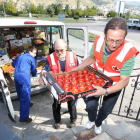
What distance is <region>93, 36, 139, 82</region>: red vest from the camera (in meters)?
1.62

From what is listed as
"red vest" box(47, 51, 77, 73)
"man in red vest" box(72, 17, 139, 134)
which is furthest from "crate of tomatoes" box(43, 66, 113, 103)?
"red vest" box(47, 51, 77, 73)

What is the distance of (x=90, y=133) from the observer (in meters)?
2.53

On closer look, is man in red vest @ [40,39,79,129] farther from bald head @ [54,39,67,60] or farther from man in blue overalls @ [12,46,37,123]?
man in blue overalls @ [12,46,37,123]

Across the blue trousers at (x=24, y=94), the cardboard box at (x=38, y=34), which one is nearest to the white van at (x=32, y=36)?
the cardboard box at (x=38, y=34)

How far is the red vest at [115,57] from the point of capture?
1621 millimetres

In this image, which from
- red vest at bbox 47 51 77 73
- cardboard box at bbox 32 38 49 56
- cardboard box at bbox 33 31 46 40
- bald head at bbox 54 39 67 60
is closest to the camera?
bald head at bbox 54 39 67 60

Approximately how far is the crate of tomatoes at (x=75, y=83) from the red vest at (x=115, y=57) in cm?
12

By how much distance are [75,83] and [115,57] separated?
0.73 m

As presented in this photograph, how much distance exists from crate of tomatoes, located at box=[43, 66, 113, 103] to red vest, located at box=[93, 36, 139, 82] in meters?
0.12

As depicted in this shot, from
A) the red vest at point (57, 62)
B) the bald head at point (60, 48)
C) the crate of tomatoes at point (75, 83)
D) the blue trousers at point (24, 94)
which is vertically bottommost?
the blue trousers at point (24, 94)


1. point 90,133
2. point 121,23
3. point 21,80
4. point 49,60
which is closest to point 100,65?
point 121,23

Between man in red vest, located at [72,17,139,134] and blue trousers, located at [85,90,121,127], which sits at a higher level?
man in red vest, located at [72,17,139,134]

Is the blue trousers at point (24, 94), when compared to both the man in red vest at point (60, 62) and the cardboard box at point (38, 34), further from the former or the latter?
the cardboard box at point (38, 34)

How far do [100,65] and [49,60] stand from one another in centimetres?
104
